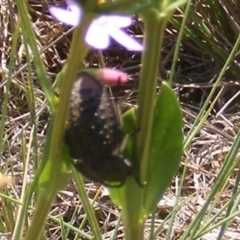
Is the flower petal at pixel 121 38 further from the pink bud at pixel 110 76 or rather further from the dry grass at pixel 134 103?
the dry grass at pixel 134 103

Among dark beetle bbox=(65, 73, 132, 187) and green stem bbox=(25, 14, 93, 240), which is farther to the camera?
dark beetle bbox=(65, 73, 132, 187)

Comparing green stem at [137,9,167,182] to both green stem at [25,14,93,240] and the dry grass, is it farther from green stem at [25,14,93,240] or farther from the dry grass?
the dry grass

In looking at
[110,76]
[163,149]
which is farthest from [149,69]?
[163,149]

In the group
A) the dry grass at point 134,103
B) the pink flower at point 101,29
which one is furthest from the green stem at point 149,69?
the dry grass at point 134,103

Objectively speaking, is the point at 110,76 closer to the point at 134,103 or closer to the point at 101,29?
the point at 101,29

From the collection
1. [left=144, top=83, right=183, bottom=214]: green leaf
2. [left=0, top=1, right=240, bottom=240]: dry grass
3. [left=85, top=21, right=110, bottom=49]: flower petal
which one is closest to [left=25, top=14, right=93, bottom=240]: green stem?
[left=85, top=21, right=110, bottom=49]: flower petal

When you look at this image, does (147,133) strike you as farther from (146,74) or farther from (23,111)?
(23,111)
